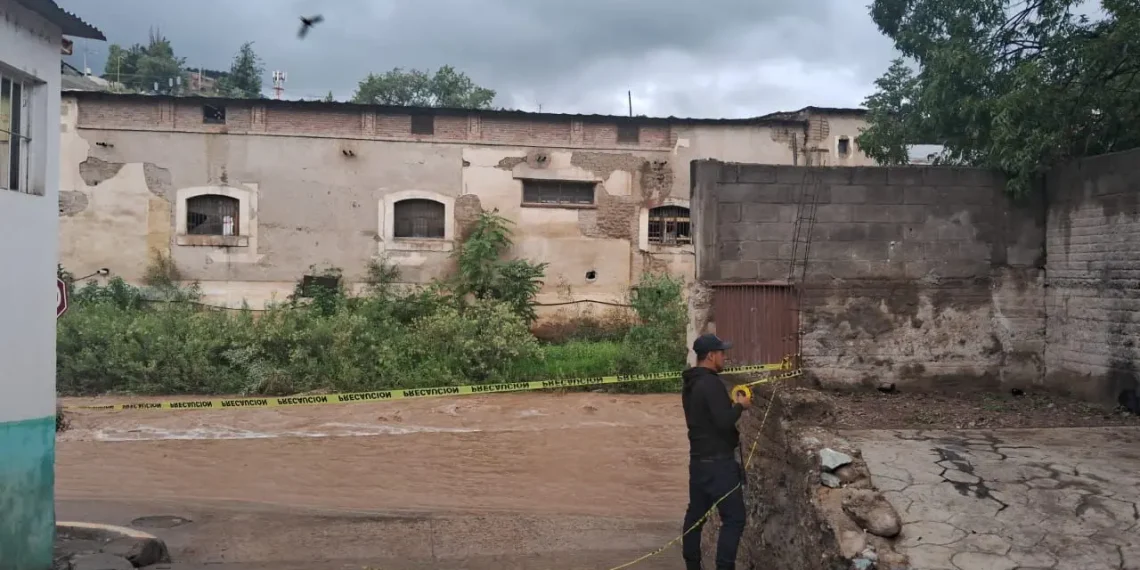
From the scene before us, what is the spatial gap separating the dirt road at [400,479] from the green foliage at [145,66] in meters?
22.1

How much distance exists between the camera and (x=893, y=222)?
22.8 feet

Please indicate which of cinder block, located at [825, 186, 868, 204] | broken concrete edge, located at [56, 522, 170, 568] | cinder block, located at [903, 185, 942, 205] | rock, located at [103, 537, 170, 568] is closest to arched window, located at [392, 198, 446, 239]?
broken concrete edge, located at [56, 522, 170, 568]

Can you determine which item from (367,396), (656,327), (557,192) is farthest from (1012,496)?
(557,192)

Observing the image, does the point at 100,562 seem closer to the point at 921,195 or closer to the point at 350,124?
the point at 921,195

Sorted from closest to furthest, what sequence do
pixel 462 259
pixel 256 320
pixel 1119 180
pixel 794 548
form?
pixel 794 548
pixel 1119 180
pixel 256 320
pixel 462 259

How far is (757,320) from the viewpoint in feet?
22.2

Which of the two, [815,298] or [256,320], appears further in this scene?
[256,320]

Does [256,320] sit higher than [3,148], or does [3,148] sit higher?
[3,148]

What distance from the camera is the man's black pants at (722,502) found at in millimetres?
4855

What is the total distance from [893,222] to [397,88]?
34638mm

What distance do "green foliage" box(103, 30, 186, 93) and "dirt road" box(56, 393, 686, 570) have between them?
22114 mm

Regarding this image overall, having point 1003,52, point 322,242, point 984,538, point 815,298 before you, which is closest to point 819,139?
point 1003,52

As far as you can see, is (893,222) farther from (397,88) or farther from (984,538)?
(397,88)

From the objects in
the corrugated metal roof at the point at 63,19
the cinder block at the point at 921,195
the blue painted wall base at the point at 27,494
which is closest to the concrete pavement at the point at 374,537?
the blue painted wall base at the point at 27,494
